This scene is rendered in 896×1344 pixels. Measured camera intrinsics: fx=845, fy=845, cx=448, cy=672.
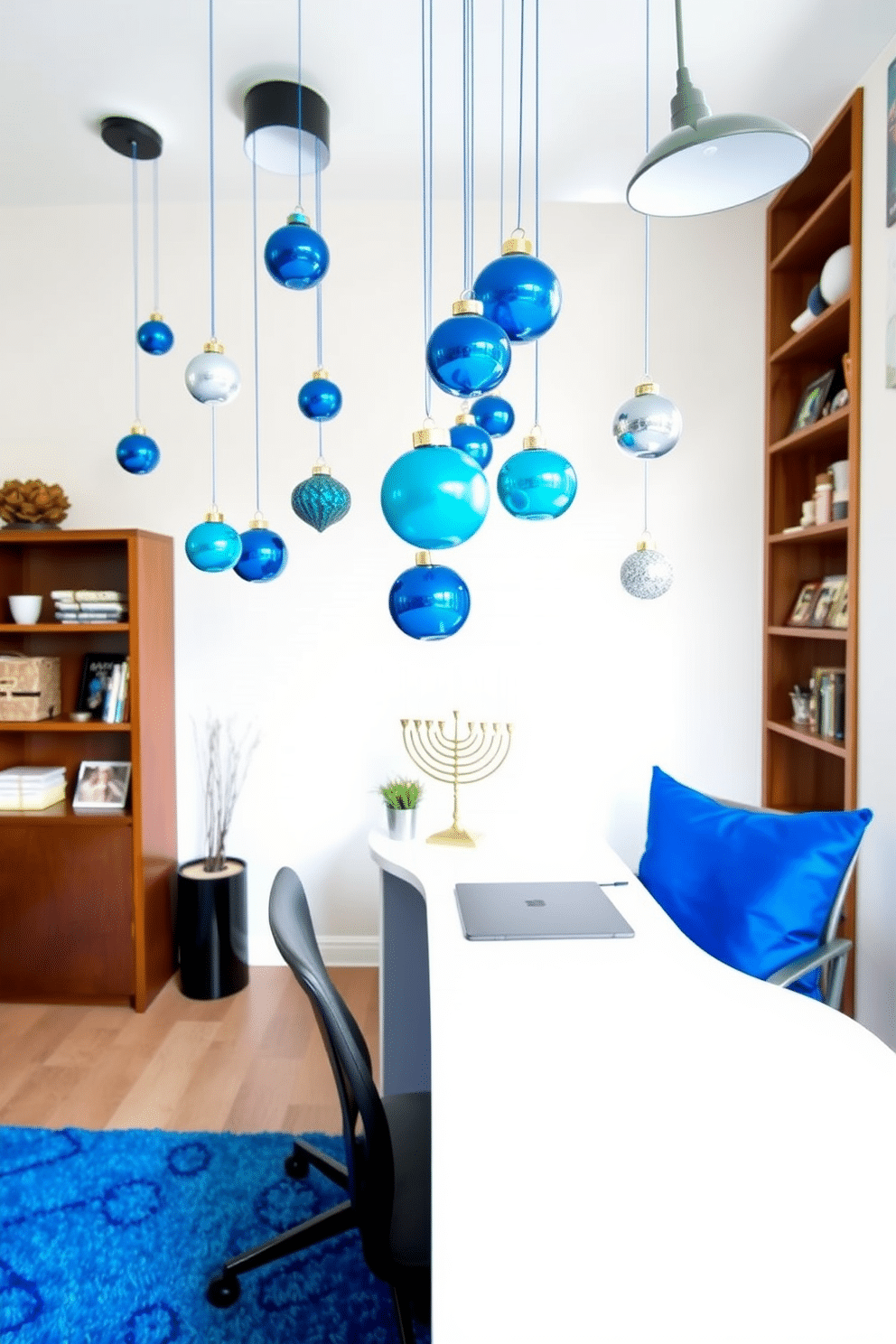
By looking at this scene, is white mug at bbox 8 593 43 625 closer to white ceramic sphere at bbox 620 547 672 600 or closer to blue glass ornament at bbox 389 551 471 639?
white ceramic sphere at bbox 620 547 672 600

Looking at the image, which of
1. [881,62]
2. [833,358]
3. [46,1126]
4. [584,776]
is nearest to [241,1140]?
[46,1126]

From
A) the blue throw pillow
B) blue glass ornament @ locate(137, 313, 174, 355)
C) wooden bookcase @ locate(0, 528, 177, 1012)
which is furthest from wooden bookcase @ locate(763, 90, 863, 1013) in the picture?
wooden bookcase @ locate(0, 528, 177, 1012)

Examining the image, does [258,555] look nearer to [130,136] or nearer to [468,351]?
[468,351]

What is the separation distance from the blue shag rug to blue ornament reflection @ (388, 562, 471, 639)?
1.33 meters

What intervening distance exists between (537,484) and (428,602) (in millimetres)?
319

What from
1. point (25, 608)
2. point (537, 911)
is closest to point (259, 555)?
point (537, 911)

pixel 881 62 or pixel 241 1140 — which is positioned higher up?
pixel 881 62

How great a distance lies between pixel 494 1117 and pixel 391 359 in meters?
2.65

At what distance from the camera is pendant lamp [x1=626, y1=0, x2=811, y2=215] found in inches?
44.9

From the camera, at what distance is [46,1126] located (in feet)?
7.23

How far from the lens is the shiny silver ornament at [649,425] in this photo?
5.26 ft

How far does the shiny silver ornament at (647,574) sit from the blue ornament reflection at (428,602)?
1.38 metres

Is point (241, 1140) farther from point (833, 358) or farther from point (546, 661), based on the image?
point (833, 358)

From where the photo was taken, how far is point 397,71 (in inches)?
89.4
